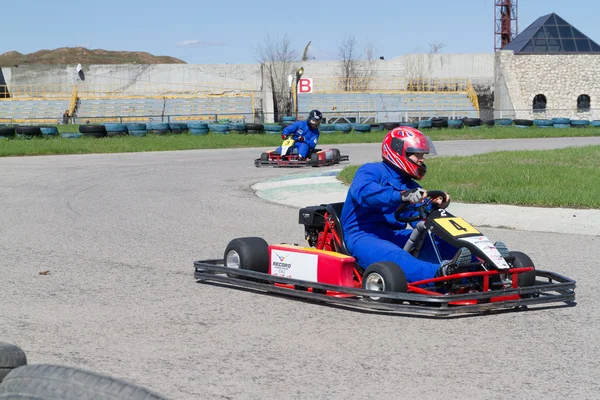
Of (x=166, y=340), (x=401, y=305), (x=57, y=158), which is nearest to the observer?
(x=166, y=340)

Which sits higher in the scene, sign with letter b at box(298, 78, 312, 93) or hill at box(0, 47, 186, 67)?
hill at box(0, 47, 186, 67)

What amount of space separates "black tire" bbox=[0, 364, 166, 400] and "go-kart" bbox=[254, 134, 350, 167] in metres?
16.8

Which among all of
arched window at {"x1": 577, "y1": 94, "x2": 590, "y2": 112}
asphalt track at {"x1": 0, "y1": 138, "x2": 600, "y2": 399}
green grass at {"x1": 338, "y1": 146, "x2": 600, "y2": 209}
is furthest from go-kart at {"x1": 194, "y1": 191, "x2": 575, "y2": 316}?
arched window at {"x1": 577, "y1": 94, "x2": 590, "y2": 112}

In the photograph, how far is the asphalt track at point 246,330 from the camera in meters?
4.30

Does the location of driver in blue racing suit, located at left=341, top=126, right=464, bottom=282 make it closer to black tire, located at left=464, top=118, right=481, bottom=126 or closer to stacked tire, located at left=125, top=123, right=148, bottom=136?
stacked tire, located at left=125, top=123, right=148, bottom=136

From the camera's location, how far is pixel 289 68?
53.8 m

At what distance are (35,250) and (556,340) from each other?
17.6 ft

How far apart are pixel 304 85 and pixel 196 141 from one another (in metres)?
23.4

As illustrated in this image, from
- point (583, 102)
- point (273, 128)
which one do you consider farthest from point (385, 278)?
point (583, 102)

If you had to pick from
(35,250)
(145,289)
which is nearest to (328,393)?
(145,289)

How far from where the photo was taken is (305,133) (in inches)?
781

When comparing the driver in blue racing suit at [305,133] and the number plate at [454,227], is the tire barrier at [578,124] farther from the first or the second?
A: the number plate at [454,227]

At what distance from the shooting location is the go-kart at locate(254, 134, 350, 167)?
19391mm

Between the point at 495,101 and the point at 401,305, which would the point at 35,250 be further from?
the point at 495,101
